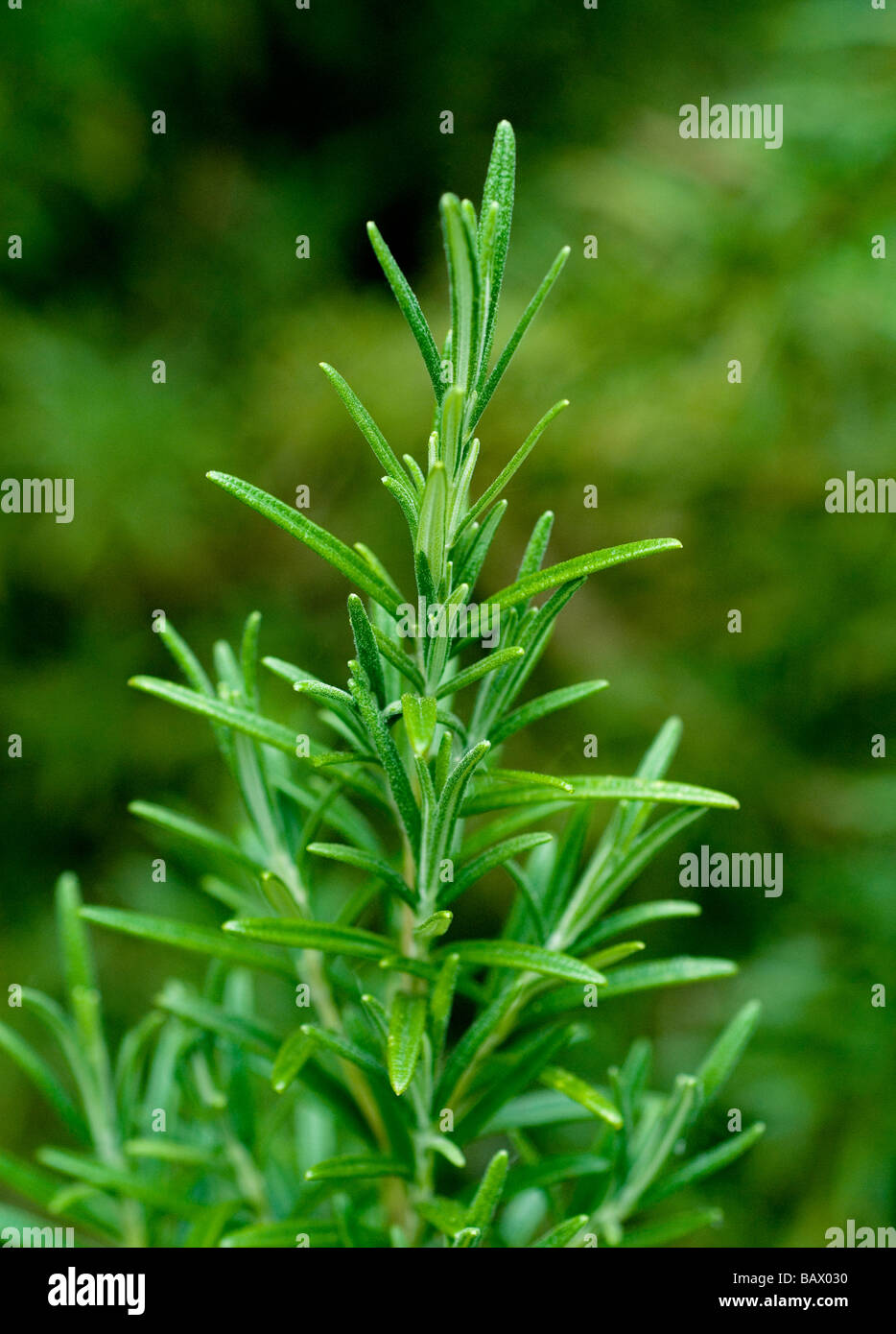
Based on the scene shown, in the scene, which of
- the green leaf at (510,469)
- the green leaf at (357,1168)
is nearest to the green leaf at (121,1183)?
the green leaf at (357,1168)

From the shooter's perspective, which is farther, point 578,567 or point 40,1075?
point 40,1075

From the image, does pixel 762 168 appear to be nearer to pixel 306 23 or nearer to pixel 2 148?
pixel 306 23

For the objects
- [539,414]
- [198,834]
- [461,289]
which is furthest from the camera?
[539,414]

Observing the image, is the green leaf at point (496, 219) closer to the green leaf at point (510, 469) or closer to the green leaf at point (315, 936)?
the green leaf at point (510, 469)

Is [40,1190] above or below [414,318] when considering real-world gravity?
below

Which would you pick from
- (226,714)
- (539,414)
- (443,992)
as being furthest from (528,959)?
(539,414)

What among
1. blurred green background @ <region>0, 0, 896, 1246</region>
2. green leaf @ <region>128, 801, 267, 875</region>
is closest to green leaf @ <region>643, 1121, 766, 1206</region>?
green leaf @ <region>128, 801, 267, 875</region>

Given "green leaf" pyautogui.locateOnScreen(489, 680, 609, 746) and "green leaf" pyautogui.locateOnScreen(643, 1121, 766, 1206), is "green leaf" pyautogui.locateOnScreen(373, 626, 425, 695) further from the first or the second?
"green leaf" pyautogui.locateOnScreen(643, 1121, 766, 1206)

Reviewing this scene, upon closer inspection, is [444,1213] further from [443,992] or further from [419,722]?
[419,722]
